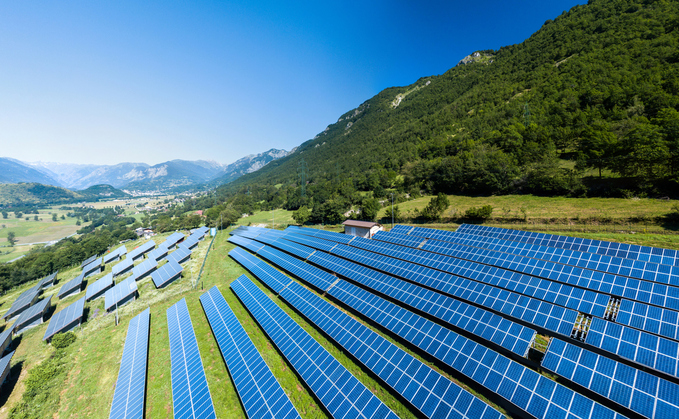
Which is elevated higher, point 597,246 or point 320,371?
point 320,371

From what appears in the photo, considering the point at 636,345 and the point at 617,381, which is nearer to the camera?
the point at 617,381

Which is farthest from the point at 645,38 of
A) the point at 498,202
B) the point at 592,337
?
the point at 592,337

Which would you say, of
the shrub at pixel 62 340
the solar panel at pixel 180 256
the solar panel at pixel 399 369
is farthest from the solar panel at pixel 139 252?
the solar panel at pixel 399 369

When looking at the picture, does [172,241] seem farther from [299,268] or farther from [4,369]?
[299,268]

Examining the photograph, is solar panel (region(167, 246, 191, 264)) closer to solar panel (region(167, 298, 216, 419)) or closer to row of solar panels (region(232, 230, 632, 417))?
solar panel (region(167, 298, 216, 419))

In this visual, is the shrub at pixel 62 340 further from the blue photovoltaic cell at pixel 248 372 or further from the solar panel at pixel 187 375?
the blue photovoltaic cell at pixel 248 372

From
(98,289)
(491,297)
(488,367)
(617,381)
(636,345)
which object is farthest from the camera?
(98,289)

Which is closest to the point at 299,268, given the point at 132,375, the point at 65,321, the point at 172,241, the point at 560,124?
the point at 132,375
